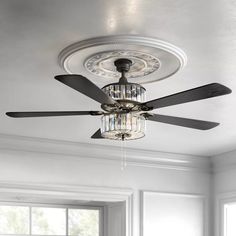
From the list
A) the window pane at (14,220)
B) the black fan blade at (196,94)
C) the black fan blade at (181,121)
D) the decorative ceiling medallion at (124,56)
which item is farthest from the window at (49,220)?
the black fan blade at (196,94)

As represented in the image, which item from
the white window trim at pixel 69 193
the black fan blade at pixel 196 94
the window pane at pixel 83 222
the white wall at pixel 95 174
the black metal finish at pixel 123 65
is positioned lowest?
the window pane at pixel 83 222

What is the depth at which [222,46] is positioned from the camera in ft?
8.51

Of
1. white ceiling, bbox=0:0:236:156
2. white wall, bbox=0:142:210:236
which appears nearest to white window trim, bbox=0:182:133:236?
white wall, bbox=0:142:210:236

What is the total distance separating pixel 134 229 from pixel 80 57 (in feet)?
9.23

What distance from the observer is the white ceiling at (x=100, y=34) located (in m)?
2.20

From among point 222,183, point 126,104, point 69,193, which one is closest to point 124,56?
point 126,104

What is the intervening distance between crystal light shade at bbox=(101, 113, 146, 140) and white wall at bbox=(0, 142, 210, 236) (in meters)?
2.15

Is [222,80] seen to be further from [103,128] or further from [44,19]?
[44,19]

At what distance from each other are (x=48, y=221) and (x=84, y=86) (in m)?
3.36

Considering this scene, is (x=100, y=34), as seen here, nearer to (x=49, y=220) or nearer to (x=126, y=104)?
(x=126, y=104)

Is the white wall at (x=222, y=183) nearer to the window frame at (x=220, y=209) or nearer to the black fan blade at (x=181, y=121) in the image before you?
the window frame at (x=220, y=209)

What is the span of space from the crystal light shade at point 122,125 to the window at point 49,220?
2.79 m

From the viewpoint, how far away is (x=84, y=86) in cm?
231

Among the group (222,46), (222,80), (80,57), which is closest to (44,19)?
(80,57)
